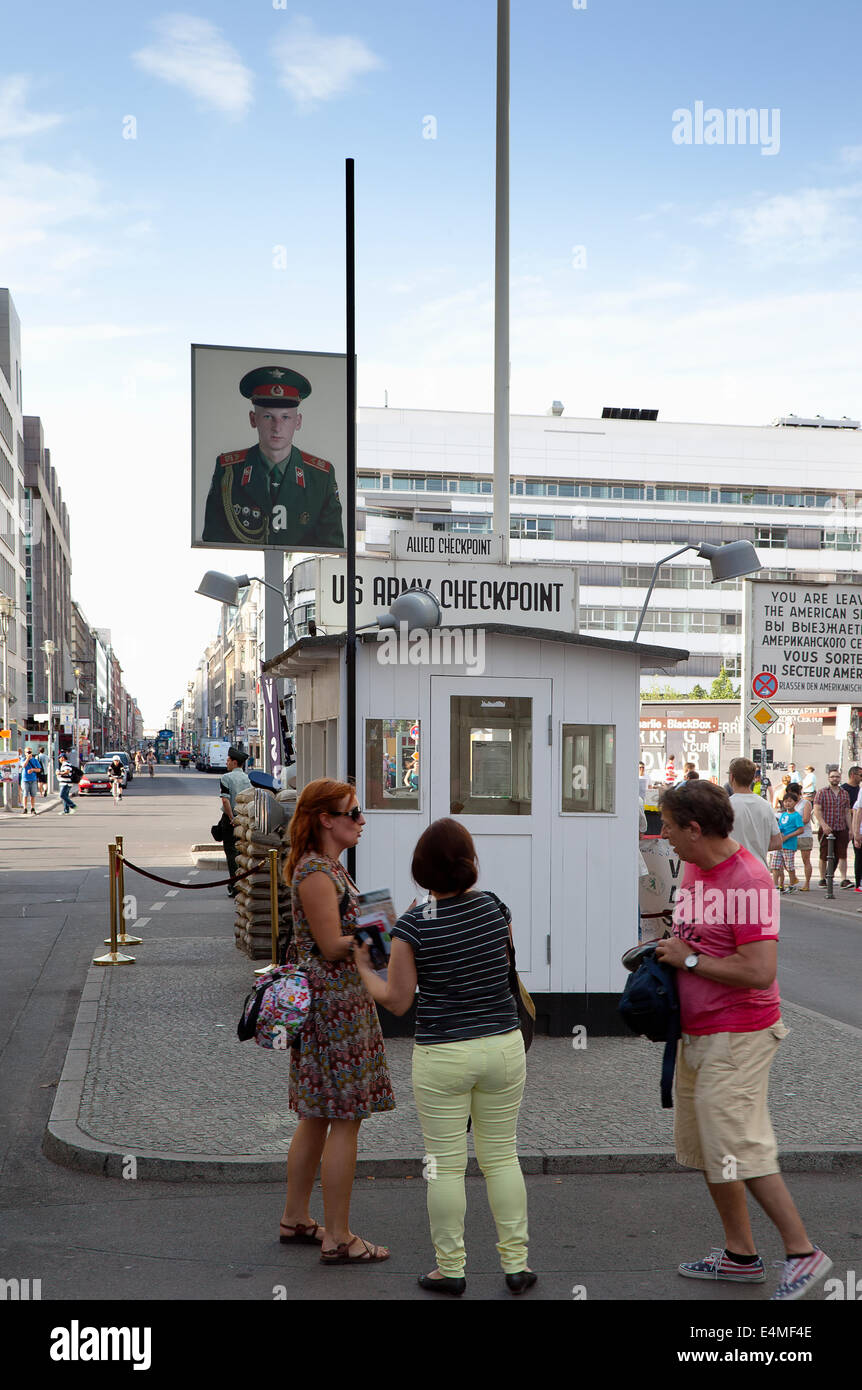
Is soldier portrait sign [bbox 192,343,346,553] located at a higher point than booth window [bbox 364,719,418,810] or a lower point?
higher

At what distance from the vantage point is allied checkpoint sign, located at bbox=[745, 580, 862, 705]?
2470 cm

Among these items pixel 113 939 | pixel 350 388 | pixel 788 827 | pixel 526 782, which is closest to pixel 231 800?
pixel 113 939

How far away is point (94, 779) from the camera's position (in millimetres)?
59625

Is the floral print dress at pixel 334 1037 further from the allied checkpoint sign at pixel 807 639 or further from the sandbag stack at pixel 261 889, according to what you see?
the allied checkpoint sign at pixel 807 639

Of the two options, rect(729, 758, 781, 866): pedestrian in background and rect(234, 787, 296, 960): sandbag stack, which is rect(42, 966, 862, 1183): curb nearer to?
rect(729, 758, 781, 866): pedestrian in background

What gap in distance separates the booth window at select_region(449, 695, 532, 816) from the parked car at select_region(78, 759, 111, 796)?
5213cm

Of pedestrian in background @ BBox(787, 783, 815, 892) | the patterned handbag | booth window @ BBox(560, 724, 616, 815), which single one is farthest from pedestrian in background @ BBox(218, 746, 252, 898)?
the patterned handbag

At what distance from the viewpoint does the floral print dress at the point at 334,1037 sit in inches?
195

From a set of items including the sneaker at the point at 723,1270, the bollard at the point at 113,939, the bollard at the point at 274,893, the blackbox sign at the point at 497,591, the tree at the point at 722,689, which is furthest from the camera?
the tree at the point at 722,689

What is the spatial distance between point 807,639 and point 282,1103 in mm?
19502

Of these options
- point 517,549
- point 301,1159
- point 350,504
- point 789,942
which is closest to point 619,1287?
point 301,1159

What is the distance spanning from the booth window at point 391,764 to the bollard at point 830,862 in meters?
11.9

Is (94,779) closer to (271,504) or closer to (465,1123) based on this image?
(271,504)

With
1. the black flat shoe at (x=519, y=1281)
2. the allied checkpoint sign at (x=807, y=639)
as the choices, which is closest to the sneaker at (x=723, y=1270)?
the black flat shoe at (x=519, y=1281)
